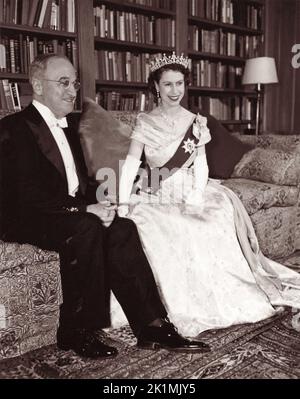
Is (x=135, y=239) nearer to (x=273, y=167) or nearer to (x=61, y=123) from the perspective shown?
(x=61, y=123)

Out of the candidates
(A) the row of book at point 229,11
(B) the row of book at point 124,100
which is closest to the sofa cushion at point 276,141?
(B) the row of book at point 124,100

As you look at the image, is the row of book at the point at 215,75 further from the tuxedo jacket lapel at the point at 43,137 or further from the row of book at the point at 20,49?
the tuxedo jacket lapel at the point at 43,137

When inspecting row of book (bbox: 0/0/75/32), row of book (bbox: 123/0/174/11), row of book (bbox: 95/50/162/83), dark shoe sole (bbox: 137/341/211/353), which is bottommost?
dark shoe sole (bbox: 137/341/211/353)

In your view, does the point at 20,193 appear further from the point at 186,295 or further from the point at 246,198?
the point at 246,198

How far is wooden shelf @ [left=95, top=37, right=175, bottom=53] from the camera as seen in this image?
11.7 ft

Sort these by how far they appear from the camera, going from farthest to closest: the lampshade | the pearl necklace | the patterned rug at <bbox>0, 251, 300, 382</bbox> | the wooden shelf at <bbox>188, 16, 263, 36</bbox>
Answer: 1. the lampshade
2. the wooden shelf at <bbox>188, 16, 263, 36</bbox>
3. the pearl necklace
4. the patterned rug at <bbox>0, 251, 300, 382</bbox>

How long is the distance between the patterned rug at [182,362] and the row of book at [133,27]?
101 inches

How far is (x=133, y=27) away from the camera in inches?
147

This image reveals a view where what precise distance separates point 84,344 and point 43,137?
0.87 metres

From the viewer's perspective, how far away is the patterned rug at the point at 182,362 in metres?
1.61

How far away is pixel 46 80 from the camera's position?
6.34ft

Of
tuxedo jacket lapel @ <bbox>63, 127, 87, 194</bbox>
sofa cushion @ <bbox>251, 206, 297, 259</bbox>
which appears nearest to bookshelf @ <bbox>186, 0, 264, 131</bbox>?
sofa cushion @ <bbox>251, 206, 297, 259</bbox>

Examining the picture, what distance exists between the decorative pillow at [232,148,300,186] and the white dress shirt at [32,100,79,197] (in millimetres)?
1483

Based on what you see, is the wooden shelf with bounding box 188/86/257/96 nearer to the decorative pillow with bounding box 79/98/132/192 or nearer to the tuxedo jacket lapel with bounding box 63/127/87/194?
the decorative pillow with bounding box 79/98/132/192
